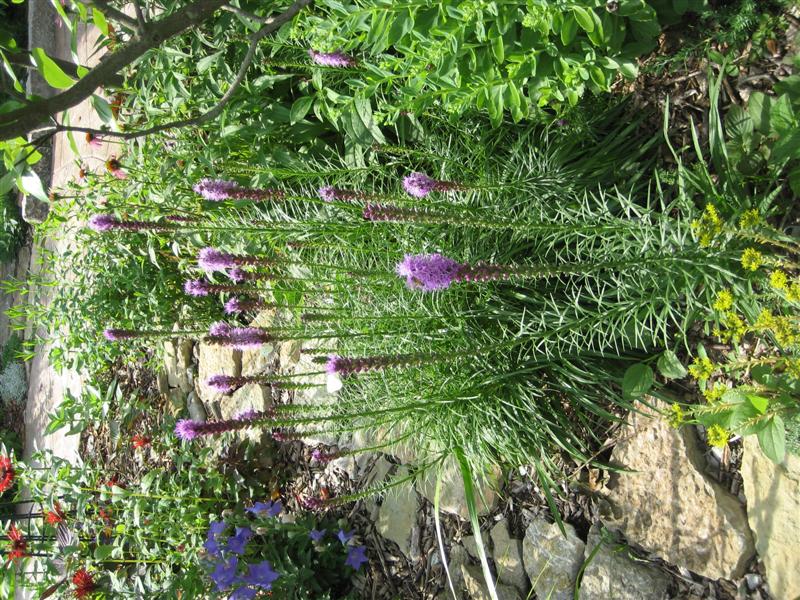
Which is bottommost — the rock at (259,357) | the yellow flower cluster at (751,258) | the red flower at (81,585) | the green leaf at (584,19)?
the red flower at (81,585)

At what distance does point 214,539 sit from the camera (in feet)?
9.93

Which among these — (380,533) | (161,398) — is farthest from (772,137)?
(161,398)

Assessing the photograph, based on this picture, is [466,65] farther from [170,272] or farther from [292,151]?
[170,272]

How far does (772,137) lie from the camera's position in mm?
1914

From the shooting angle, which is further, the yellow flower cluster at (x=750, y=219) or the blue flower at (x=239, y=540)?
the blue flower at (x=239, y=540)

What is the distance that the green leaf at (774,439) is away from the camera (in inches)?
63.2

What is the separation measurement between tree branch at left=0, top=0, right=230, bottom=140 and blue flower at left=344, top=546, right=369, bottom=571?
2.44 metres

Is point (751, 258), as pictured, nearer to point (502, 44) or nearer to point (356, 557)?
point (502, 44)

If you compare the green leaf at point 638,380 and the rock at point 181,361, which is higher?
the rock at point 181,361

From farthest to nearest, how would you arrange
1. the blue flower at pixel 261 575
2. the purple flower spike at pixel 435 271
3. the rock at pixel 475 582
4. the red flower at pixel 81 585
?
the red flower at pixel 81 585 → the blue flower at pixel 261 575 → the rock at pixel 475 582 → the purple flower spike at pixel 435 271

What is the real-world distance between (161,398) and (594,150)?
356 centimetres

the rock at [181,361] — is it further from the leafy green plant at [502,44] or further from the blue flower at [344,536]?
the leafy green plant at [502,44]

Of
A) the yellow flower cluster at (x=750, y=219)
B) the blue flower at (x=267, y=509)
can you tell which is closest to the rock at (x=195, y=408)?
the blue flower at (x=267, y=509)

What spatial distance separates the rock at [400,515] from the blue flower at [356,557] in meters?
0.14
